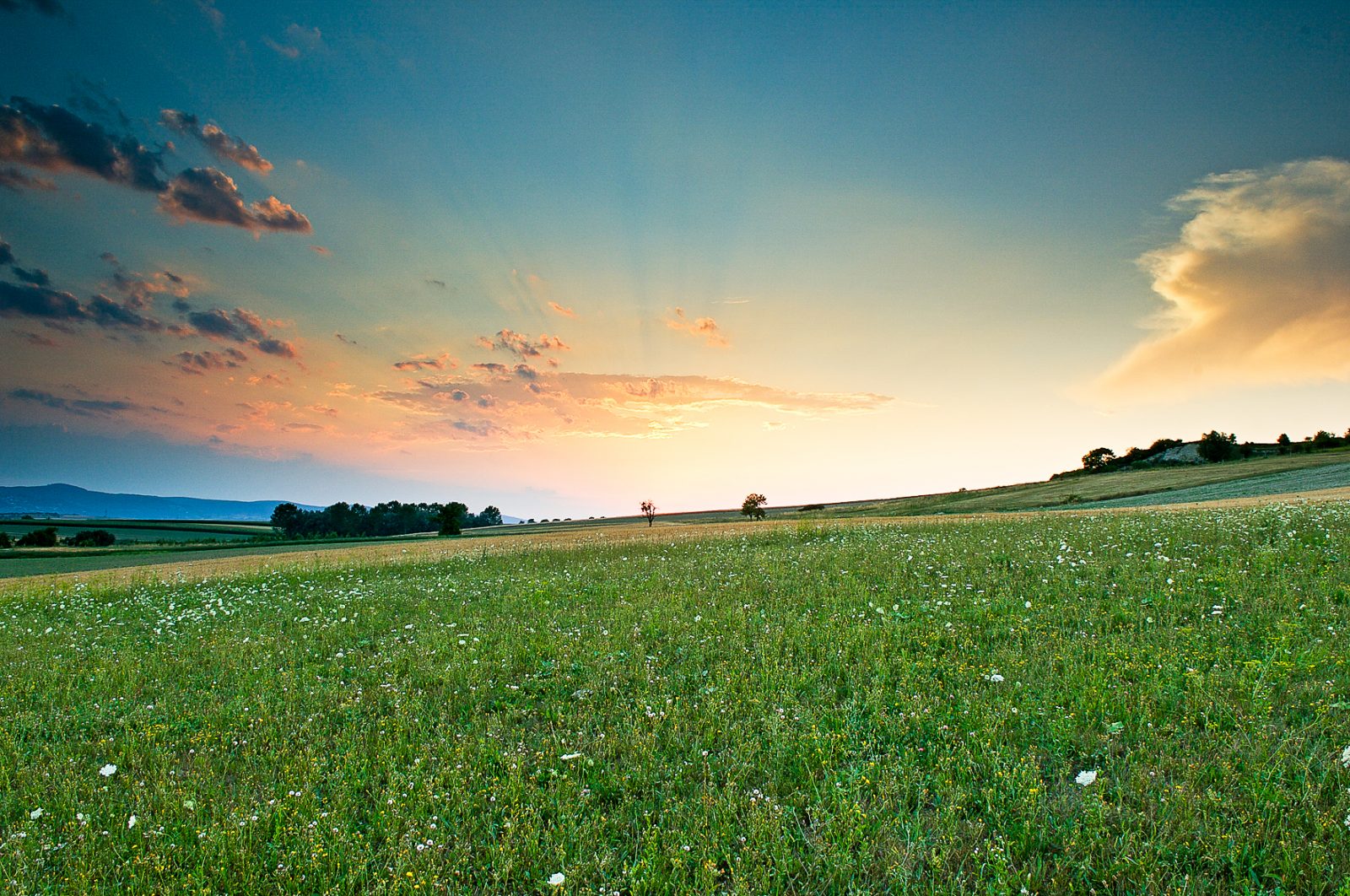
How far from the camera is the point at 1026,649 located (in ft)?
25.2

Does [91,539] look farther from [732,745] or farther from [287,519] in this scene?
[732,745]

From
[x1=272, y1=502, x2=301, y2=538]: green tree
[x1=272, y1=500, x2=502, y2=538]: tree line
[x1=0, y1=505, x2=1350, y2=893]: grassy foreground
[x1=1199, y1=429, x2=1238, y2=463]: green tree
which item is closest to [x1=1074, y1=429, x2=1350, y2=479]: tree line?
[x1=1199, y1=429, x2=1238, y2=463]: green tree

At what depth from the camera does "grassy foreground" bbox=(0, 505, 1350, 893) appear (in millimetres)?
4152

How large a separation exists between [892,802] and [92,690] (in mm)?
10601

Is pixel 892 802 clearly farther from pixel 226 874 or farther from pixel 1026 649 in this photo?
pixel 226 874

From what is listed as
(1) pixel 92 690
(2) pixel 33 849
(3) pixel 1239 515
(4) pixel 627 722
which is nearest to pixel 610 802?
(4) pixel 627 722

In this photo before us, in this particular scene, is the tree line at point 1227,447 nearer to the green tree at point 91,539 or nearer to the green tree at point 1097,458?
the green tree at point 1097,458

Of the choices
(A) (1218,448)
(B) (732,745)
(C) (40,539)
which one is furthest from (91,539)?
(A) (1218,448)

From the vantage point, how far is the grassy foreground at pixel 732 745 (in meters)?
4.15

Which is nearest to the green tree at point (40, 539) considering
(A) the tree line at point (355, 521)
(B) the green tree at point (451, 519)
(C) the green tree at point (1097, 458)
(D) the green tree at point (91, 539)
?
(D) the green tree at point (91, 539)

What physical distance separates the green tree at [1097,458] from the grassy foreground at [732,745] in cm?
14579

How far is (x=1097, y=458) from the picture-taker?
137125 mm

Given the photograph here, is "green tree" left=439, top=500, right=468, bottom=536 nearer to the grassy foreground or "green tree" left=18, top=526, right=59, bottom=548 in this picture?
"green tree" left=18, top=526, right=59, bottom=548

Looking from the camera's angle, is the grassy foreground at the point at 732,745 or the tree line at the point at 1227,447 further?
the tree line at the point at 1227,447
